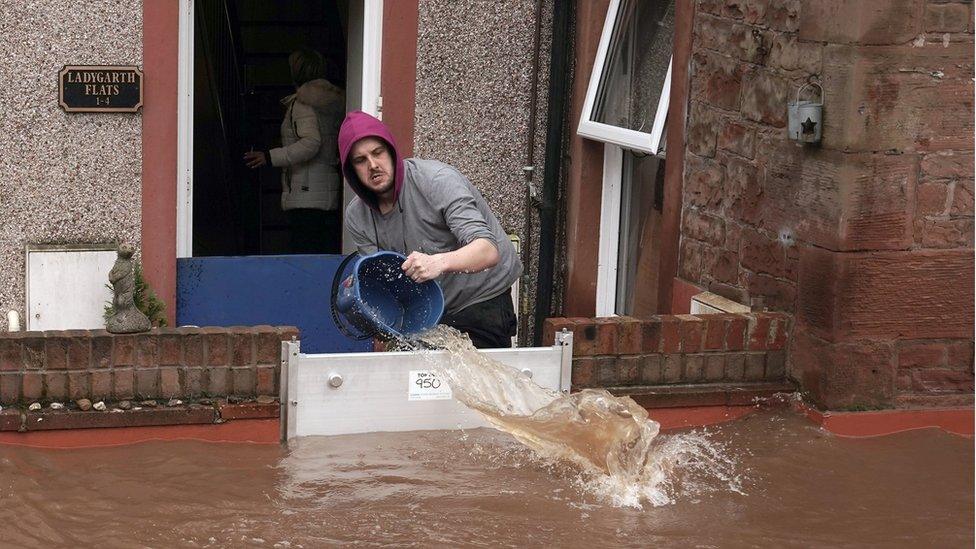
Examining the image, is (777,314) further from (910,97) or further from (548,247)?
(548,247)

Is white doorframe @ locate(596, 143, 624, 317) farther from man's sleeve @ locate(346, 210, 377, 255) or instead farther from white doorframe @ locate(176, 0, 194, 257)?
man's sleeve @ locate(346, 210, 377, 255)

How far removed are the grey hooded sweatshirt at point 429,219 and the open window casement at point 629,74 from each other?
6.50 feet

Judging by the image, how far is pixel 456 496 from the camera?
4.99m

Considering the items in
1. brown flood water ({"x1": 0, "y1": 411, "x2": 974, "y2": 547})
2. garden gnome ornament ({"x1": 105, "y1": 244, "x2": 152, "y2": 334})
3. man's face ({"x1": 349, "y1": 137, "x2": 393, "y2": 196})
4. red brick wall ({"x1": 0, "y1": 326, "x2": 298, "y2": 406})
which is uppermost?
man's face ({"x1": 349, "y1": 137, "x2": 393, "y2": 196})

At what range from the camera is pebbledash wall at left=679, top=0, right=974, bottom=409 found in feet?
18.5

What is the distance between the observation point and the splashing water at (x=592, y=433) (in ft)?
17.0

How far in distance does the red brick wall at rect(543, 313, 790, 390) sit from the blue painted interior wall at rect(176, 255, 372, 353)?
258cm

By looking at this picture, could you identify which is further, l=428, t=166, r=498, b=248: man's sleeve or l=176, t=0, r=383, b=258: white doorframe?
l=176, t=0, r=383, b=258: white doorframe

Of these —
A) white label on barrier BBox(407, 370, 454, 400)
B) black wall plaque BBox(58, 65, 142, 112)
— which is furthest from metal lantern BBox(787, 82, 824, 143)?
black wall plaque BBox(58, 65, 142, 112)

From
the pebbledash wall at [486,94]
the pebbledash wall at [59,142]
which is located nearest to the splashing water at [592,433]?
the pebbledash wall at [486,94]

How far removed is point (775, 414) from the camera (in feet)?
19.6

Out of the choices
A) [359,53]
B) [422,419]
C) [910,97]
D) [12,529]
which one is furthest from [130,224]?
[910,97]

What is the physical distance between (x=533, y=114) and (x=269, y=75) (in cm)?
364

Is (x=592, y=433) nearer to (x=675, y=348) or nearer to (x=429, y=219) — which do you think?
(x=675, y=348)
